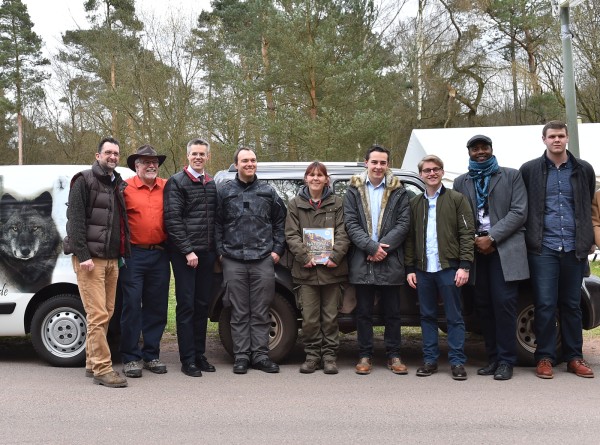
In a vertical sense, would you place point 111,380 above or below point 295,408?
above

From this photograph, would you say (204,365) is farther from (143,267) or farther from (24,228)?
(24,228)

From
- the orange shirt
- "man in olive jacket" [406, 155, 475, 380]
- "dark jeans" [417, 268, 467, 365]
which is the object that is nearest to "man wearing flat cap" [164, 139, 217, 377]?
the orange shirt

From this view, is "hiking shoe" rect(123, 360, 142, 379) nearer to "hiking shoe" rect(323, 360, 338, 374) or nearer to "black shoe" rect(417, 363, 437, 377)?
"hiking shoe" rect(323, 360, 338, 374)

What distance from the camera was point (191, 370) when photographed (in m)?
6.05

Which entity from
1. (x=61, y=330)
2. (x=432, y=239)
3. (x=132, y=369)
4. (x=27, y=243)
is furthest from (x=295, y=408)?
(x=27, y=243)

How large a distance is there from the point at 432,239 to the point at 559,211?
119cm

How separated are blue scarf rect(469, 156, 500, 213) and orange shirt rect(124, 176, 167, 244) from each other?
9.74 ft

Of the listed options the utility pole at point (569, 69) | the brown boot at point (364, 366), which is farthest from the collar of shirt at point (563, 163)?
the utility pole at point (569, 69)

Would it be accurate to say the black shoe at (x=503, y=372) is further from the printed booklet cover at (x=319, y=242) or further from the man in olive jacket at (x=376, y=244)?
the printed booklet cover at (x=319, y=242)

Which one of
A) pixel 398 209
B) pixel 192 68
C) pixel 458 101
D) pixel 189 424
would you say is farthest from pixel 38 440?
pixel 458 101

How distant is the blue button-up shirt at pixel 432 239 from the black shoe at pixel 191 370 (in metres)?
2.34

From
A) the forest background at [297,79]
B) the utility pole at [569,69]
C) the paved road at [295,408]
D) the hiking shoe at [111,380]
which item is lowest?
the paved road at [295,408]

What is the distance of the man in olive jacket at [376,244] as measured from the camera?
6.00m

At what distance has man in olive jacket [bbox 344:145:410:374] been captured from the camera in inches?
236
